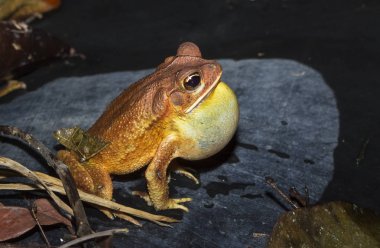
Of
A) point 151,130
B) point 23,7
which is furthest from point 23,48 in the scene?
point 151,130

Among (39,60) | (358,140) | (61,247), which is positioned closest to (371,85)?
(358,140)

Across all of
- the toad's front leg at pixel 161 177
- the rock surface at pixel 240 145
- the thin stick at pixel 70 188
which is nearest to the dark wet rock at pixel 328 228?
the rock surface at pixel 240 145

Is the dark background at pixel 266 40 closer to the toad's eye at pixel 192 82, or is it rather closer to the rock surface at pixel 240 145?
the rock surface at pixel 240 145

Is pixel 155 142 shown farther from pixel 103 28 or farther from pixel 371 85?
pixel 103 28

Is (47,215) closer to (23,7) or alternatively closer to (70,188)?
(70,188)

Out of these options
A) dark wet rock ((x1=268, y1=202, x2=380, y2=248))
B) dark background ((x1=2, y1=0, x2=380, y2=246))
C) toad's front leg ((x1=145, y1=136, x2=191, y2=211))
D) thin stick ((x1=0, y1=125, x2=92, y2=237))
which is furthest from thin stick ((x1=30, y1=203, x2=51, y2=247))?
dark background ((x1=2, y1=0, x2=380, y2=246))
